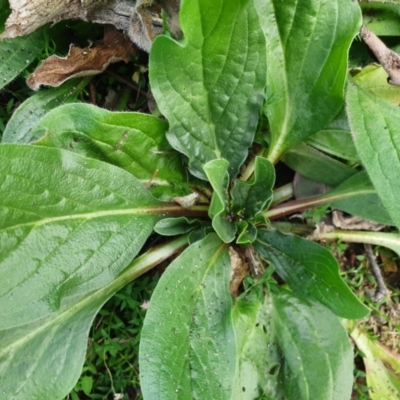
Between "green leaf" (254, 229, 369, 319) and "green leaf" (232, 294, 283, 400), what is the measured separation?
0.13 meters

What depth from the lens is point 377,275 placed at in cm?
174

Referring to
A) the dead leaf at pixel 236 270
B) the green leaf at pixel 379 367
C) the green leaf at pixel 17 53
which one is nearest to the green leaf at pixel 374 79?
the dead leaf at pixel 236 270

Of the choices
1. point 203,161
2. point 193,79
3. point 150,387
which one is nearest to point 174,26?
point 193,79

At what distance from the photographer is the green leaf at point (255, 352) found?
1443 mm

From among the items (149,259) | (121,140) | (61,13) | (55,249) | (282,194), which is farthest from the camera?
(282,194)

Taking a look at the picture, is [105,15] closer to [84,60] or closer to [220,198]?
[84,60]

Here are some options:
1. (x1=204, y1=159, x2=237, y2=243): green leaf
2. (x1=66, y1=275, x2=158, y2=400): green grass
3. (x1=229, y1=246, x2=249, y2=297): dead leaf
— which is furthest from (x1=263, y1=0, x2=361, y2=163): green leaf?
(x1=66, y1=275, x2=158, y2=400): green grass

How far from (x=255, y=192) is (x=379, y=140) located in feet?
1.09

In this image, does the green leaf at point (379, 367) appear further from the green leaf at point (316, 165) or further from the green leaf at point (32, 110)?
the green leaf at point (32, 110)

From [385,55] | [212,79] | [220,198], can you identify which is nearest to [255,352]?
[220,198]

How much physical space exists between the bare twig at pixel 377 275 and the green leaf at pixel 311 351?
335 mm

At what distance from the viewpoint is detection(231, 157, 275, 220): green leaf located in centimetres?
133

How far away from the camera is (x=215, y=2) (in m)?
1.12

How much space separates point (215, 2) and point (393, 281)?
1.12 meters
